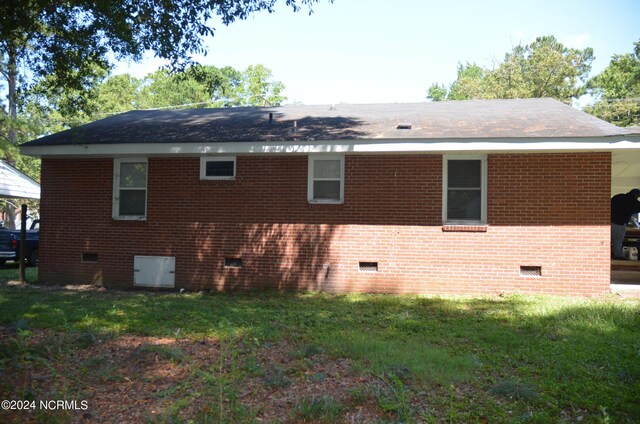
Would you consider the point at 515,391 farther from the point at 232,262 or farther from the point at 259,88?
the point at 259,88

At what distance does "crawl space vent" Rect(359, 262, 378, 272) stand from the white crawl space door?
4.08 meters

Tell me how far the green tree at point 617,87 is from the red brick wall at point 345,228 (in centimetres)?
2888

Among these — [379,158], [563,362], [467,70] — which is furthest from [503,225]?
[467,70]

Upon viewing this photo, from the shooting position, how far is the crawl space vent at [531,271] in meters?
8.88

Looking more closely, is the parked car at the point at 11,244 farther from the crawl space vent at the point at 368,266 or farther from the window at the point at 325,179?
the crawl space vent at the point at 368,266

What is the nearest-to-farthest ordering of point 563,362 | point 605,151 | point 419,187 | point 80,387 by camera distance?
point 80,387 → point 563,362 → point 605,151 → point 419,187

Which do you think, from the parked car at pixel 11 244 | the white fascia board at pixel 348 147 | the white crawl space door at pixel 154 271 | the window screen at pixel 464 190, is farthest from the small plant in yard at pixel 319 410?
the parked car at pixel 11 244

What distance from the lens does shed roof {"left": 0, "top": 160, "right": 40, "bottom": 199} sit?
1691 centimetres

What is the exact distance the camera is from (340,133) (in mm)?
9289

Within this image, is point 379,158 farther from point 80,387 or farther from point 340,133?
point 80,387

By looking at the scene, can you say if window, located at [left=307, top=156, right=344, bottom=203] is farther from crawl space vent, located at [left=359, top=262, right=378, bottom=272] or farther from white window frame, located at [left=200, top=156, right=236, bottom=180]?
white window frame, located at [left=200, top=156, right=236, bottom=180]

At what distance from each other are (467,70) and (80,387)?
56.8m

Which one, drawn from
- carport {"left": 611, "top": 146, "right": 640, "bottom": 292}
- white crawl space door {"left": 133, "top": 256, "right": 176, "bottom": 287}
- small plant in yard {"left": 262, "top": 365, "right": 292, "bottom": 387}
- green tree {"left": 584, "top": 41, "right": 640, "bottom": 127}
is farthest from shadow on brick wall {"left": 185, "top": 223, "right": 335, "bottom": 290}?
green tree {"left": 584, "top": 41, "right": 640, "bottom": 127}

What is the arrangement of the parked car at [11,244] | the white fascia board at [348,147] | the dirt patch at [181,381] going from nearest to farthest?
the dirt patch at [181,381]
the white fascia board at [348,147]
the parked car at [11,244]
